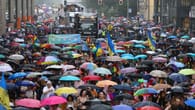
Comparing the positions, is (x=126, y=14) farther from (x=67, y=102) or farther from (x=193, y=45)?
(x=67, y=102)

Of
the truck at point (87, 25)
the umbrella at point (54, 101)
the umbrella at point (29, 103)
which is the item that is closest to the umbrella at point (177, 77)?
the umbrella at point (54, 101)

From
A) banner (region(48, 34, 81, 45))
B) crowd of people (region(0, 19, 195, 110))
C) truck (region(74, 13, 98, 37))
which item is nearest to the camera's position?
crowd of people (region(0, 19, 195, 110))

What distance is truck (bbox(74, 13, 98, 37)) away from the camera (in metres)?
44.6

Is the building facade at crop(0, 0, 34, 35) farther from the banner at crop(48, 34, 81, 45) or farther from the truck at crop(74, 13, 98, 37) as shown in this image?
the banner at crop(48, 34, 81, 45)

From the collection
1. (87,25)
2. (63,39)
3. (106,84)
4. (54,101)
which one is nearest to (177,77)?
(106,84)

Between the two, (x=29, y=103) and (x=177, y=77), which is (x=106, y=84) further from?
(x=29, y=103)

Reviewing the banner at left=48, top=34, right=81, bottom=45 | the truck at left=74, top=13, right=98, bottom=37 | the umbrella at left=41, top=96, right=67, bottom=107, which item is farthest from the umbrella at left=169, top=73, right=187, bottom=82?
the truck at left=74, top=13, right=98, bottom=37

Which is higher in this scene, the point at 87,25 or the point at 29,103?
the point at 87,25

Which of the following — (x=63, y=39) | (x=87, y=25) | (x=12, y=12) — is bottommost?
(x=63, y=39)

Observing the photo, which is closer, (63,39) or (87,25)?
(63,39)

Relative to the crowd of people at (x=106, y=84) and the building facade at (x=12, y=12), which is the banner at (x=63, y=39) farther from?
the building facade at (x=12, y=12)

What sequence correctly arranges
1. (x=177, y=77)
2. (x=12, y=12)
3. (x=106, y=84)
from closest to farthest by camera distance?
(x=106, y=84), (x=177, y=77), (x=12, y=12)

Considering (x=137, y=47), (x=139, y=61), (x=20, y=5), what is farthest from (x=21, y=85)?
(x=20, y=5)

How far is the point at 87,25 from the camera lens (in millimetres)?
45625
